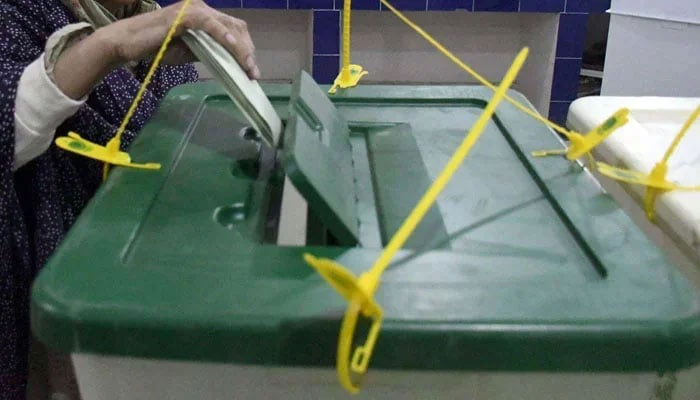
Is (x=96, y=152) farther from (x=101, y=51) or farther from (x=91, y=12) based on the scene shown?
→ (x=91, y=12)

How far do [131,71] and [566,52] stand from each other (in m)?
1.31

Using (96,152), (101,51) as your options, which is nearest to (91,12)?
(101,51)

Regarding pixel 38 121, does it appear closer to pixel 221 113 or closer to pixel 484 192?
pixel 221 113

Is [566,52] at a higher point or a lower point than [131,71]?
lower

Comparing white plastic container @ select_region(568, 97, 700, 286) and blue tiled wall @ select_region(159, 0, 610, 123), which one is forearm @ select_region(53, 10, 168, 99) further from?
blue tiled wall @ select_region(159, 0, 610, 123)

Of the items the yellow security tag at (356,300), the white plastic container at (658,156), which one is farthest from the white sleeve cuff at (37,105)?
the white plastic container at (658,156)

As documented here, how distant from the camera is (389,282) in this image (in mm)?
429

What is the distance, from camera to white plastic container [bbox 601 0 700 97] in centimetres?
124

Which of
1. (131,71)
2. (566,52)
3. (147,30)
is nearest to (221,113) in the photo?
(147,30)

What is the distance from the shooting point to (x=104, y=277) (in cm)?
42

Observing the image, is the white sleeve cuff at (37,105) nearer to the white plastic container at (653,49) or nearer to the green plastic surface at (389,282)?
the green plastic surface at (389,282)

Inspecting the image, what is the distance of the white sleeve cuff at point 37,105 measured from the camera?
0.64m

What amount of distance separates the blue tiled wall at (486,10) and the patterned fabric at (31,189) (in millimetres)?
1032

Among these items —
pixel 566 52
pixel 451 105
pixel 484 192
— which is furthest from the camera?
pixel 566 52
